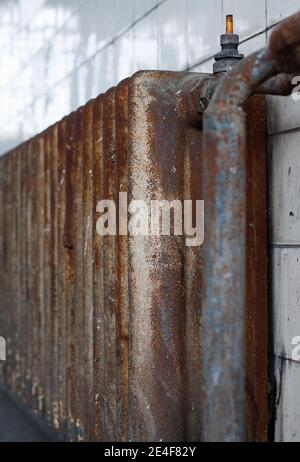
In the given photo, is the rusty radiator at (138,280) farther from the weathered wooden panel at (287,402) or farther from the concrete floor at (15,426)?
the concrete floor at (15,426)

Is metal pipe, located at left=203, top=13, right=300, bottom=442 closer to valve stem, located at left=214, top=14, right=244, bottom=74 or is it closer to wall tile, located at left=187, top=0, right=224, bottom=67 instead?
valve stem, located at left=214, top=14, right=244, bottom=74

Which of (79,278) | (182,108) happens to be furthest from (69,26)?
(182,108)

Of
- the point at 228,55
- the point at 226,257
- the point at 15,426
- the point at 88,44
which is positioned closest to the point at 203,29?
the point at 228,55

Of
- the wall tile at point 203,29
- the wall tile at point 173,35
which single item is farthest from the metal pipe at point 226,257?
the wall tile at point 173,35

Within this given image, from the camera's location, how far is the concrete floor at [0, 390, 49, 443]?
2.06 m

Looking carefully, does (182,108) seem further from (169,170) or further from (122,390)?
(122,390)

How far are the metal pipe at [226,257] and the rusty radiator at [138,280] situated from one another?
0.22 metres

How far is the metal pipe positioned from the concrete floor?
1115 mm

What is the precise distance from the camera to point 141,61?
5.81 ft

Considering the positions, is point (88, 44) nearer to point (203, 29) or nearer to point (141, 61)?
point (141, 61)

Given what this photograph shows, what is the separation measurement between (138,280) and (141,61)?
75 centimetres

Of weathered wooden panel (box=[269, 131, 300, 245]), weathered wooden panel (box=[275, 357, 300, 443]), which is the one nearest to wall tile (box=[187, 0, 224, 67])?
weathered wooden panel (box=[269, 131, 300, 245])

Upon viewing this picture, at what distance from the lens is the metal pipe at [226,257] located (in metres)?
0.93

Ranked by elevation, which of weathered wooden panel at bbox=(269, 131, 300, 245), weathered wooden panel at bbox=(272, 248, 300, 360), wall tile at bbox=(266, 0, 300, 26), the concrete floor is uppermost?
wall tile at bbox=(266, 0, 300, 26)
